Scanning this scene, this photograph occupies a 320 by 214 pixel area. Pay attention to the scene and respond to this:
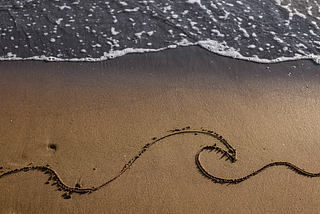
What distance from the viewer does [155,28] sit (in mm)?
6070

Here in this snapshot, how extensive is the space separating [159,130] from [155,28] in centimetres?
303

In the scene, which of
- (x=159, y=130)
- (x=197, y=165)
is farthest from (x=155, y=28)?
(x=197, y=165)

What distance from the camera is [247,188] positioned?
364 cm

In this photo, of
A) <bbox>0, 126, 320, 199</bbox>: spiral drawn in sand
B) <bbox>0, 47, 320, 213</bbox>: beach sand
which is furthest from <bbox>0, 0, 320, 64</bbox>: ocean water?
<bbox>0, 126, 320, 199</bbox>: spiral drawn in sand

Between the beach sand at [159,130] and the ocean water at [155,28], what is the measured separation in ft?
1.20

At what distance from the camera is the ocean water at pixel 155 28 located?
18.1 feet

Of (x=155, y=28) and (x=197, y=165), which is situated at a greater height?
(x=155, y=28)

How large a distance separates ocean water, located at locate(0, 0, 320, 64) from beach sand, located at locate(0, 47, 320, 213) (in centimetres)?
37

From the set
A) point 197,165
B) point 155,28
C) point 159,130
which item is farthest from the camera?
point 155,28

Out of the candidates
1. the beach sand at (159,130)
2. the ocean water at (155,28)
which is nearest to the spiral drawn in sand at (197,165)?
the beach sand at (159,130)

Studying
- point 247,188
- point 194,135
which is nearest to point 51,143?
point 194,135

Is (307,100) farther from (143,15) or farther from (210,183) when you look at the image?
(143,15)

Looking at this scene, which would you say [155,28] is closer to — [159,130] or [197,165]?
[159,130]

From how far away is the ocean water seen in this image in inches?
217
